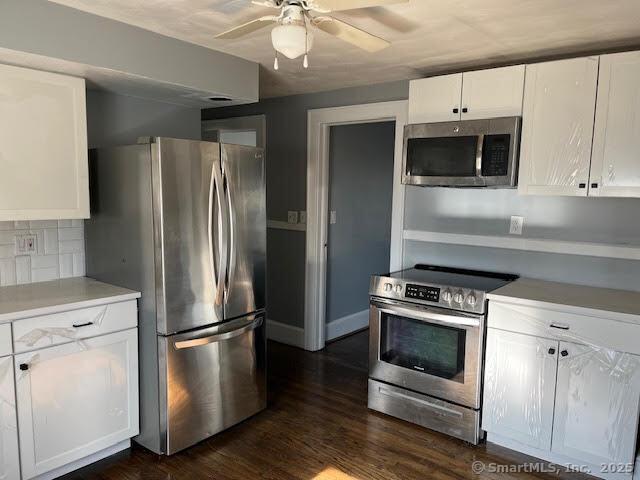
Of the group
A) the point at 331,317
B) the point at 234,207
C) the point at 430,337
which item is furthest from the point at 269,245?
the point at 430,337

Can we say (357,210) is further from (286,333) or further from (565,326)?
(565,326)

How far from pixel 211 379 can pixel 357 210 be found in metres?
2.42

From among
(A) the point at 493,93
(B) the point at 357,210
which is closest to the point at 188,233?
(A) the point at 493,93

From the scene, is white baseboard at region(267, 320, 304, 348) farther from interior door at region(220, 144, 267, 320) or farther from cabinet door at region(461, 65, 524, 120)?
cabinet door at region(461, 65, 524, 120)

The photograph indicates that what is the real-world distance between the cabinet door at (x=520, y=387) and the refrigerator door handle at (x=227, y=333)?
138 cm

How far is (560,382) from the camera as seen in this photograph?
2.45 m

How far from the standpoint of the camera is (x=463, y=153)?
284 centimetres

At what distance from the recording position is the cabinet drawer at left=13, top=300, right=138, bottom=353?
2145mm

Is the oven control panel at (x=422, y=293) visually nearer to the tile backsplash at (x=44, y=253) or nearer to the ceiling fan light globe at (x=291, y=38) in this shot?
the ceiling fan light globe at (x=291, y=38)

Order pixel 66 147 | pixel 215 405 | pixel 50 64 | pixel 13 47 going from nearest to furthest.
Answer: pixel 13 47
pixel 50 64
pixel 66 147
pixel 215 405

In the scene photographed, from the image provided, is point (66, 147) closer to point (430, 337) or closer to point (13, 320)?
point (13, 320)

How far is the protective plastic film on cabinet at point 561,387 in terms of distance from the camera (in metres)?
2.31

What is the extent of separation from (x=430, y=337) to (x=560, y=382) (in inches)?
28.4

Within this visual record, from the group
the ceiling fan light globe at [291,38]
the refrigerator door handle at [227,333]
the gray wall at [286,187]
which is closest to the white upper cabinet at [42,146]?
the refrigerator door handle at [227,333]
